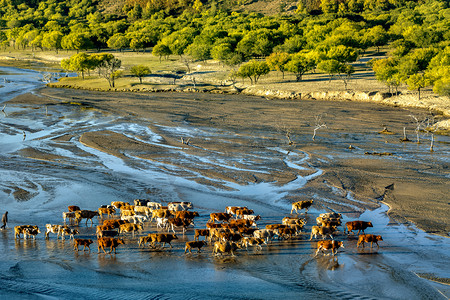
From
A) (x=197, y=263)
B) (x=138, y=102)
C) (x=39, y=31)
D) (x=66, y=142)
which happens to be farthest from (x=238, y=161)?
(x=39, y=31)

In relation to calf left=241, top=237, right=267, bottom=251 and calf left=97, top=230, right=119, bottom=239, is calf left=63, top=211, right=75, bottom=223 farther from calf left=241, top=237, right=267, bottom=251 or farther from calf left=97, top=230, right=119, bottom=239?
calf left=241, top=237, right=267, bottom=251

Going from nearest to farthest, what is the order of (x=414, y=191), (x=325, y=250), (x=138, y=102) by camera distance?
(x=325, y=250), (x=414, y=191), (x=138, y=102)

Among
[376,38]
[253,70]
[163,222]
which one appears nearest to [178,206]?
[163,222]

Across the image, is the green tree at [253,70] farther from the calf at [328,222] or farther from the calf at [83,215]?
the calf at [328,222]

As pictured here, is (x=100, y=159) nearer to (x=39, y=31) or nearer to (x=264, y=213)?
(x=264, y=213)

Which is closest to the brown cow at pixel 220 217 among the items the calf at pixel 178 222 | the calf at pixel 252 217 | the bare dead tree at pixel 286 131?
the calf at pixel 252 217
